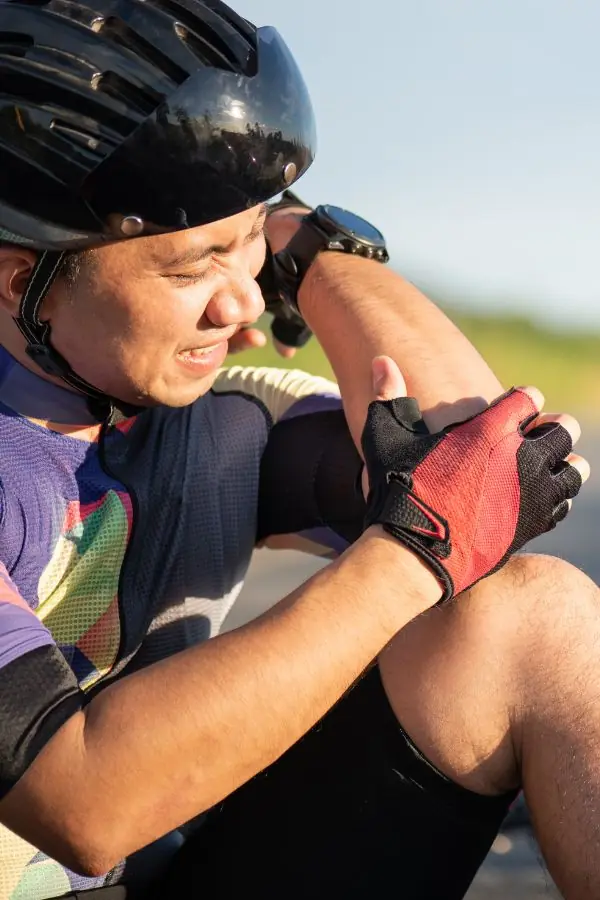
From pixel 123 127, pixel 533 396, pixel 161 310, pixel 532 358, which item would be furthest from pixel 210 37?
pixel 532 358

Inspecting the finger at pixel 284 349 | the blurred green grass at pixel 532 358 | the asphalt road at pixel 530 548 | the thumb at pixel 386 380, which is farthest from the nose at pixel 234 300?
the blurred green grass at pixel 532 358

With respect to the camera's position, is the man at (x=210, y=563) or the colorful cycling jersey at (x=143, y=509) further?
the colorful cycling jersey at (x=143, y=509)

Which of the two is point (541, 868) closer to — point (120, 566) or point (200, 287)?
point (120, 566)

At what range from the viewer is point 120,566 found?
237 cm

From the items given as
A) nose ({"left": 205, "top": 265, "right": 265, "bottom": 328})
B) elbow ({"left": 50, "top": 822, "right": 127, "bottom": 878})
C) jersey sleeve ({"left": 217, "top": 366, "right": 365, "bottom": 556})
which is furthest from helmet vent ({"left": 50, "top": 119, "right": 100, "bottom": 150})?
elbow ({"left": 50, "top": 822, "right": 127, "bottom": 878})

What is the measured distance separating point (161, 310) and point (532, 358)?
506 inches

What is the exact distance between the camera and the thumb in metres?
2.29

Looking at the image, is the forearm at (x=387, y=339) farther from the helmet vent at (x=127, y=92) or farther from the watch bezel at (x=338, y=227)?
the helmet vent at (x=127, y=92)

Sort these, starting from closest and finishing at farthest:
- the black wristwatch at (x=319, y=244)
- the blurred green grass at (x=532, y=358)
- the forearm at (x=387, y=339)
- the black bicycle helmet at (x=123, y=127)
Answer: the black bicycle helmet at (x=123, y=127) → the forearm at (x=387, y=339) → the black wristwatch at (x=319, y=244) → the blurred green grass at (x=532, y=358)

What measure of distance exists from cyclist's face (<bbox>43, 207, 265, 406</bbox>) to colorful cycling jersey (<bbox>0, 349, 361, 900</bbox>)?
0.14 metres

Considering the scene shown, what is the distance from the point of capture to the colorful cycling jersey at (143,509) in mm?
2211

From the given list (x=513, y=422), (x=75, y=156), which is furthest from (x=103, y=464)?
(x=513, y=422)

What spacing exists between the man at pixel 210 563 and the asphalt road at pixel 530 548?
41.1 inches

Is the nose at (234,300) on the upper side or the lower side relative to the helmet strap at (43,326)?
upper
